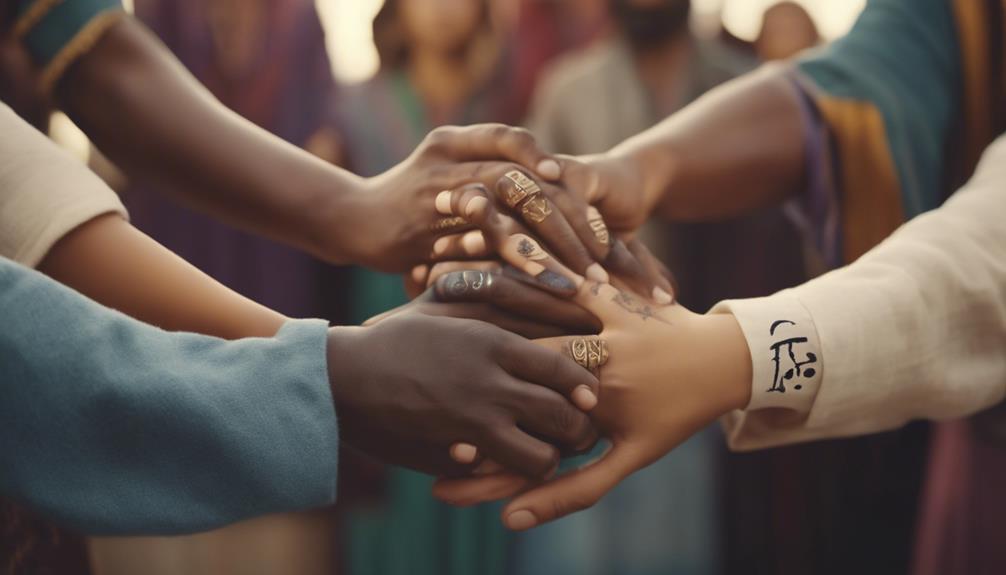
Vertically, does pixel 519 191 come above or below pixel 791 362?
above

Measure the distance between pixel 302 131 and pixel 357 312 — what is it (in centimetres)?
43

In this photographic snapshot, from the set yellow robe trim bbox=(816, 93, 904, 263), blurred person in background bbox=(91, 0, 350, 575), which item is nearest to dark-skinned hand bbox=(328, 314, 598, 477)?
yellow robe trim bbox=(816, 93, 904, 263)

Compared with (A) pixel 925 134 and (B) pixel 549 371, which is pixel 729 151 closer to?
(A) pixel 925 134

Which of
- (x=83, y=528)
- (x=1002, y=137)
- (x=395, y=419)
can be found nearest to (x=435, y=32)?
(x=1002, y=137)

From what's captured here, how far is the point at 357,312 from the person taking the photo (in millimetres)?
2002

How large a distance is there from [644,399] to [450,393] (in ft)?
0.66

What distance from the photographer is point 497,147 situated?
104cm

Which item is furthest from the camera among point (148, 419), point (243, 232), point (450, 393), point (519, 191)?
point (243, 232)

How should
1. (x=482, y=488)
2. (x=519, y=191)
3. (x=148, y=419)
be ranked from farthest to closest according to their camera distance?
(x=519, y=191)
(x=482, y=488)
(x=148, y=419)

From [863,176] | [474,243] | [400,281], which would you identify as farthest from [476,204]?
[400,281]

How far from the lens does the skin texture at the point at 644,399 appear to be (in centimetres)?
86

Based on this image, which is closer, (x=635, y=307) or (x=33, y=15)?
(x=635, y=307)

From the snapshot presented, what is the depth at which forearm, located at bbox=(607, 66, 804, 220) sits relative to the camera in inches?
44.2

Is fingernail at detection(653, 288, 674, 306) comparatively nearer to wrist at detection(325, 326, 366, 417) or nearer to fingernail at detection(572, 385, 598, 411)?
fingernail at detection(572, 385, 598, 411)
